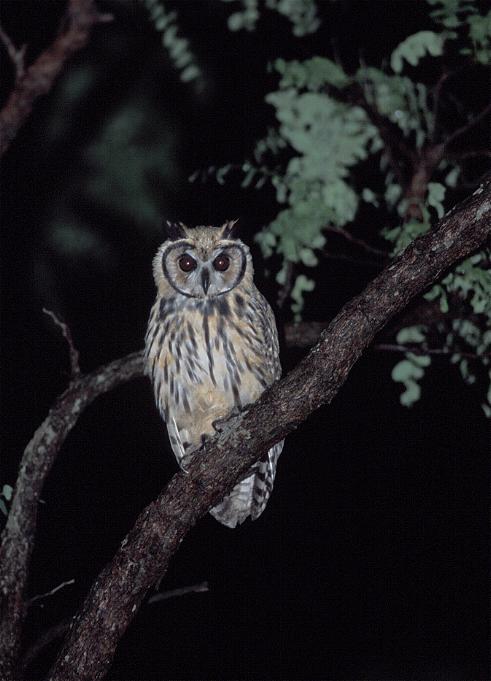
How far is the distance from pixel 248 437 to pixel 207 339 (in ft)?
2.64

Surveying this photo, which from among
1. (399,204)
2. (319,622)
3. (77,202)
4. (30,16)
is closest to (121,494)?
A: (319,622)

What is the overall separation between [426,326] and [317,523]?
18.3 ft

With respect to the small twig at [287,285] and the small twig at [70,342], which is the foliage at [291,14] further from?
the small twig at [70,342]

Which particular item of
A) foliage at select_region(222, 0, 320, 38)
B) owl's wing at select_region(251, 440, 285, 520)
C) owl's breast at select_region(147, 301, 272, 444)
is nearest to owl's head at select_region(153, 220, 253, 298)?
owl's breast at select_region(147, 301, 272, 444)

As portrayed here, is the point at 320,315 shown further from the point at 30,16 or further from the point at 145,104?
the point at 30,16

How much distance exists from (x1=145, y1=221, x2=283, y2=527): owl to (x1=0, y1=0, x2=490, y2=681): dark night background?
2314 mm

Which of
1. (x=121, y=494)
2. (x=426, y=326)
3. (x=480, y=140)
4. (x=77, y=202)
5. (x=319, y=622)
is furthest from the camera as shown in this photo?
(x=319, y=622)

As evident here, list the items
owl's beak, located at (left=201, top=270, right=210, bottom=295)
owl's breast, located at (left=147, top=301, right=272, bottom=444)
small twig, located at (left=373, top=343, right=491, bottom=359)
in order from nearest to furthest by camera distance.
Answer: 1. owl's breast, located at (left=147, top=301, right=272, bottom=444)
2. owl's beak, located at (left=201, top=270, right=210, bottom=295)
3. small twig, located at (left=373, top=343, right=491, bottom=359)

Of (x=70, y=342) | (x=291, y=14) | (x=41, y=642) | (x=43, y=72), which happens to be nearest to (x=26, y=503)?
(x=41, y=642)

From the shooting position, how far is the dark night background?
246 inches

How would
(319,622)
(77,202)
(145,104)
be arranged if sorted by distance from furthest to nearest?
(319,622)
(145,104)
(77,202)

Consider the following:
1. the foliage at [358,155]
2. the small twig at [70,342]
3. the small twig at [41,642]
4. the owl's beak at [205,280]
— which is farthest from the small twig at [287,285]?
the small twig at [41,642]

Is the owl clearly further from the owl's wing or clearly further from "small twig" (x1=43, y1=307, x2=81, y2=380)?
"small twig" (x1=43, y1=307, x2=81, y2=380)

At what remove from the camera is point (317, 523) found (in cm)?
895
